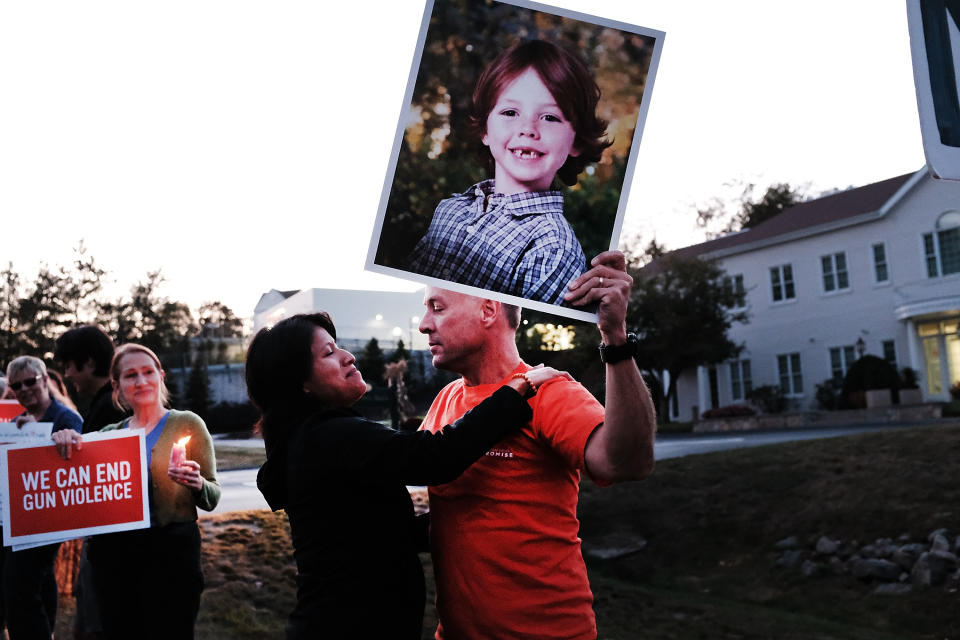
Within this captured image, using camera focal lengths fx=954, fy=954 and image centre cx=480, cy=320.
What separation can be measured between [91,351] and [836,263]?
35.6 meters

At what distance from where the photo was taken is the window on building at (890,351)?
34.6m

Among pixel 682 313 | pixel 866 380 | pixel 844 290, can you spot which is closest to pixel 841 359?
pixel 844 290

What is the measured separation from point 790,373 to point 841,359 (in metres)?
2.48

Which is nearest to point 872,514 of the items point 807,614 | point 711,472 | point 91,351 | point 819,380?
point 807,614

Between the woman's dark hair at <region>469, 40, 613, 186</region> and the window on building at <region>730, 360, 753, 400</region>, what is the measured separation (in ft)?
129

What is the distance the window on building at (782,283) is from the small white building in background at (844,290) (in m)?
0.04

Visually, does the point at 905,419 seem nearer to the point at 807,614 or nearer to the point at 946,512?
the point at 946,512

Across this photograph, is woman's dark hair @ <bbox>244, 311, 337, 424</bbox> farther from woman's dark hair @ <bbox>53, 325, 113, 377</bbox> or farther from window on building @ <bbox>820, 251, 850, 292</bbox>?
window on building @ <bbox>820, 251, 850, 292</bbox>

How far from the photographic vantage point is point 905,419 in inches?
1074

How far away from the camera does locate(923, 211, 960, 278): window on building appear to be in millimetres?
33000

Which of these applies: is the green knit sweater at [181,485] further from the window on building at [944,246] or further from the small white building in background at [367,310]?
the small white building in background at [367,310]

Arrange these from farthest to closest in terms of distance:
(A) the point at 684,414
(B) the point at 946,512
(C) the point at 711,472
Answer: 1. (A) the point at 684,414
2. (C) the point at 711,472
3. (B) the point at 946,512

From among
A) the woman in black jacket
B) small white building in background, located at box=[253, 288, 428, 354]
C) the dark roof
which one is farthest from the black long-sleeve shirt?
small white building in background, located at box=[253, 288, 428, 354]

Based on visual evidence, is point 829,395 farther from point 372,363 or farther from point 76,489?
point 76,489
